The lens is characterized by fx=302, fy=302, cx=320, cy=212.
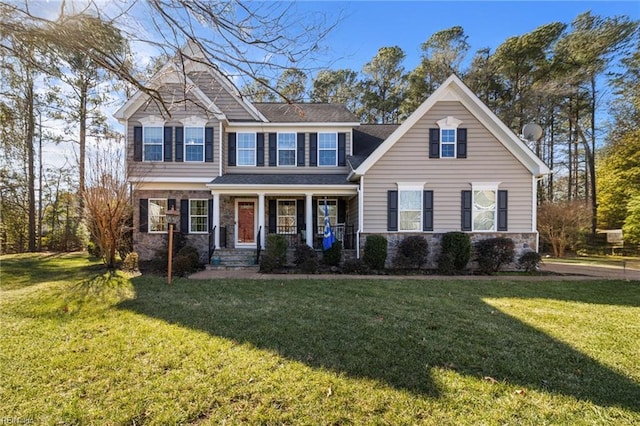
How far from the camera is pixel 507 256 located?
10.9 m

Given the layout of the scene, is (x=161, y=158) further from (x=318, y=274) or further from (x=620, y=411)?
(x=620, y=411)

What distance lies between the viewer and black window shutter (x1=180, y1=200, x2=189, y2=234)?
1262 centimetres

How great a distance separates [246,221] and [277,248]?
3629 mm

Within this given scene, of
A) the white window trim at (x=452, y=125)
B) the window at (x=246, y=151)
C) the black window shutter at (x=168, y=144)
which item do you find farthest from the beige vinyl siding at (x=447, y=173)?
the black window shutter at (x=168, y=144)

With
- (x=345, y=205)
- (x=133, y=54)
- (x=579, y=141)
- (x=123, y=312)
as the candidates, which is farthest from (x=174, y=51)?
(x=579, y=141)

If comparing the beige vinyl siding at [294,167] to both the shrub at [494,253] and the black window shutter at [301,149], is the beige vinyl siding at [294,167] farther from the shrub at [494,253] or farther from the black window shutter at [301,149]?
the shrub at [494,253]

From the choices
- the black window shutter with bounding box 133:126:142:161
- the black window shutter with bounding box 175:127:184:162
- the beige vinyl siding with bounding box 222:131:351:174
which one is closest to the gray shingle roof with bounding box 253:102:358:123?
the beige vinyl siding with bounding box 222:131:351:174

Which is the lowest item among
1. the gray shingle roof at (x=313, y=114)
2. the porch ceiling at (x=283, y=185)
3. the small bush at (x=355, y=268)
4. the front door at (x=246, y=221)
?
the small bush at (x=355, y=268)

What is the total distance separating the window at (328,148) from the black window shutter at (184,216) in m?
6.04

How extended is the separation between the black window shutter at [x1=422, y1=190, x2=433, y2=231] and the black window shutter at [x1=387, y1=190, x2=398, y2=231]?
1043 millimetres

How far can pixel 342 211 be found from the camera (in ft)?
45.9

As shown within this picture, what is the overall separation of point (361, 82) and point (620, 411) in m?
27.3

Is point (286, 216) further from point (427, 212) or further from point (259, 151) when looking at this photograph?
point (427, 212)

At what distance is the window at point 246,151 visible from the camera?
13.6 metres
